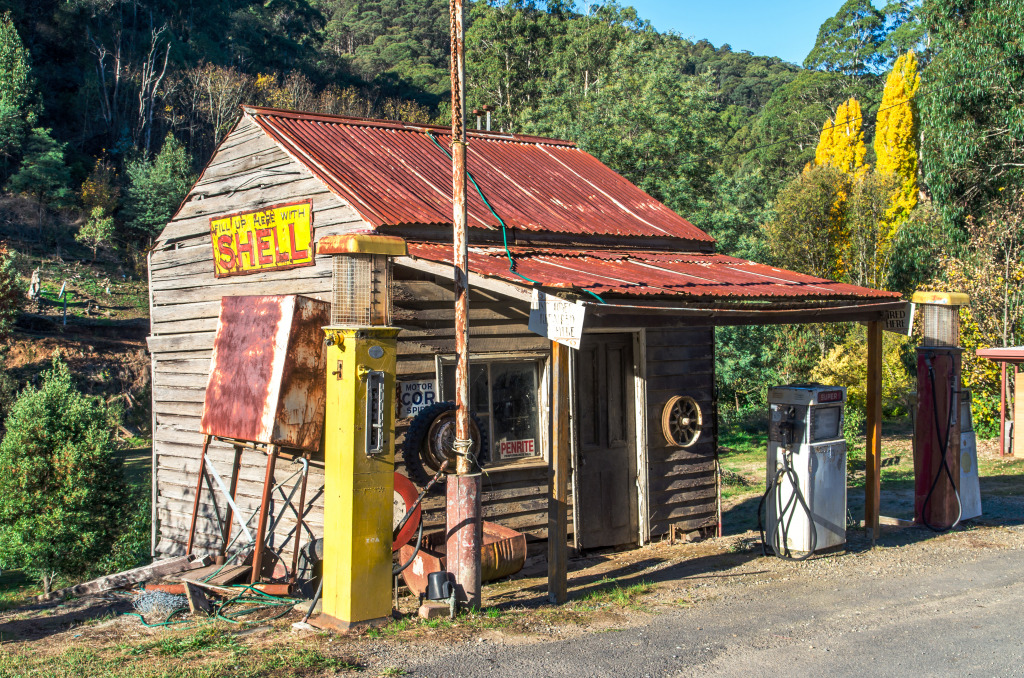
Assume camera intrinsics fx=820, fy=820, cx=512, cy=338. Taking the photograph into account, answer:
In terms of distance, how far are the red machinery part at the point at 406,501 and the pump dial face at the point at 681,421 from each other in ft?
12.7

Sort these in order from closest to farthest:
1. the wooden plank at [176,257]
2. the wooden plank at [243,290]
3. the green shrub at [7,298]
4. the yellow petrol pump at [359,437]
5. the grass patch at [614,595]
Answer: the yellow petrol pump at [359,437] → the grass patch at [614,595] → the wooden plank at [243,290] → the wooden plank at [176,257] → the green shrub at [7,298]

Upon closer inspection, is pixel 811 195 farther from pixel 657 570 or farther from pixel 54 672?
pixel 54 672

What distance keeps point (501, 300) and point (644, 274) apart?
1501 mm

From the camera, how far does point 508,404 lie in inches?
341

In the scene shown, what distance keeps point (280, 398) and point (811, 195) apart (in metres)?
24.1

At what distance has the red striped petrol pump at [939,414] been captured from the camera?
31.1 feet

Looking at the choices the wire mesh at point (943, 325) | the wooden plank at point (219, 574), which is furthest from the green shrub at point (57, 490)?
the wire mesh at point (943, 325)

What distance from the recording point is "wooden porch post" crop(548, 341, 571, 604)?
6734mm

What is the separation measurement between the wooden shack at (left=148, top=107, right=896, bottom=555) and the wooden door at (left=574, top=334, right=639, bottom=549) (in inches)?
0.8

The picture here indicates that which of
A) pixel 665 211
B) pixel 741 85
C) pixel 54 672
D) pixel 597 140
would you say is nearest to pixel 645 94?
pixel 597 140

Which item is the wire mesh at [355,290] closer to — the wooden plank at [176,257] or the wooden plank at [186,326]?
the wooden plank at [186,326]

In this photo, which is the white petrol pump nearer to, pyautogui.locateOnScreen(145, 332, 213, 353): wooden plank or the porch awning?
the porch awning

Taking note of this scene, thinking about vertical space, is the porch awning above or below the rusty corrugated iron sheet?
above

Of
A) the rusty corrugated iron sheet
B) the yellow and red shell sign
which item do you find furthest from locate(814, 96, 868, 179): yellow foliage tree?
the rusty corrugated iron sheet
